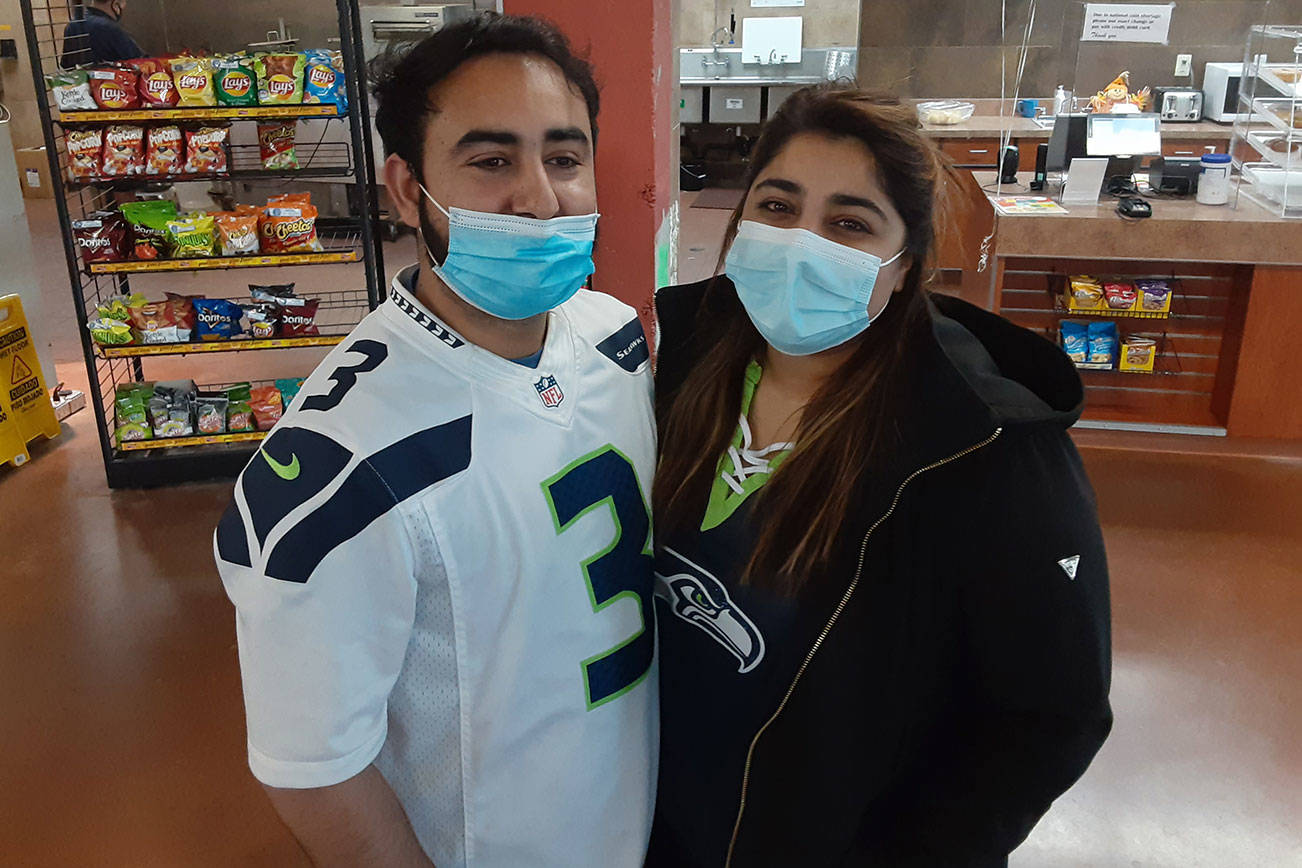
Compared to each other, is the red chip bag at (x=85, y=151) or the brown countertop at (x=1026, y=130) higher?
the red chip bag at (x=85, y=151)

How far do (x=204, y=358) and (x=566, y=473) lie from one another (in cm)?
538

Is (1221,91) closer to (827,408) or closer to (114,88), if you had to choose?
(114,88)

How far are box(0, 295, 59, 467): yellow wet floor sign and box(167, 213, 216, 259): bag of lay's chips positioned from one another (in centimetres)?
129

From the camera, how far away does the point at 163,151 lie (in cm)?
401

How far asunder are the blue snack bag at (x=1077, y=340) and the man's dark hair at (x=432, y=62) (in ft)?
12.9

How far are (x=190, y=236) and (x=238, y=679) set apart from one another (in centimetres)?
190

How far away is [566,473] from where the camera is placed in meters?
1.35

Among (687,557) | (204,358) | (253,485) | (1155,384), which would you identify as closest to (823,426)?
(687,557)

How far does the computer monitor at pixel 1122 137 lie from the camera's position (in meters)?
4.88

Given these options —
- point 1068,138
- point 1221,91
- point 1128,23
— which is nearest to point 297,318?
point 1068,138

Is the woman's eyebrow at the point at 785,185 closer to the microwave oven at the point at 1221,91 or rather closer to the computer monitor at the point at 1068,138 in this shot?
the computer monitor at the point at 1068,138

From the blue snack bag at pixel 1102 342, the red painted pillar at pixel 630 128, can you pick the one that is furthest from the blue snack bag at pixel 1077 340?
the red painted pillar at pixel 630 128

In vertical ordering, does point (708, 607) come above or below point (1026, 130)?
below

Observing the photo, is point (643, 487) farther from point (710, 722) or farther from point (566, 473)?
point (710, 722)
